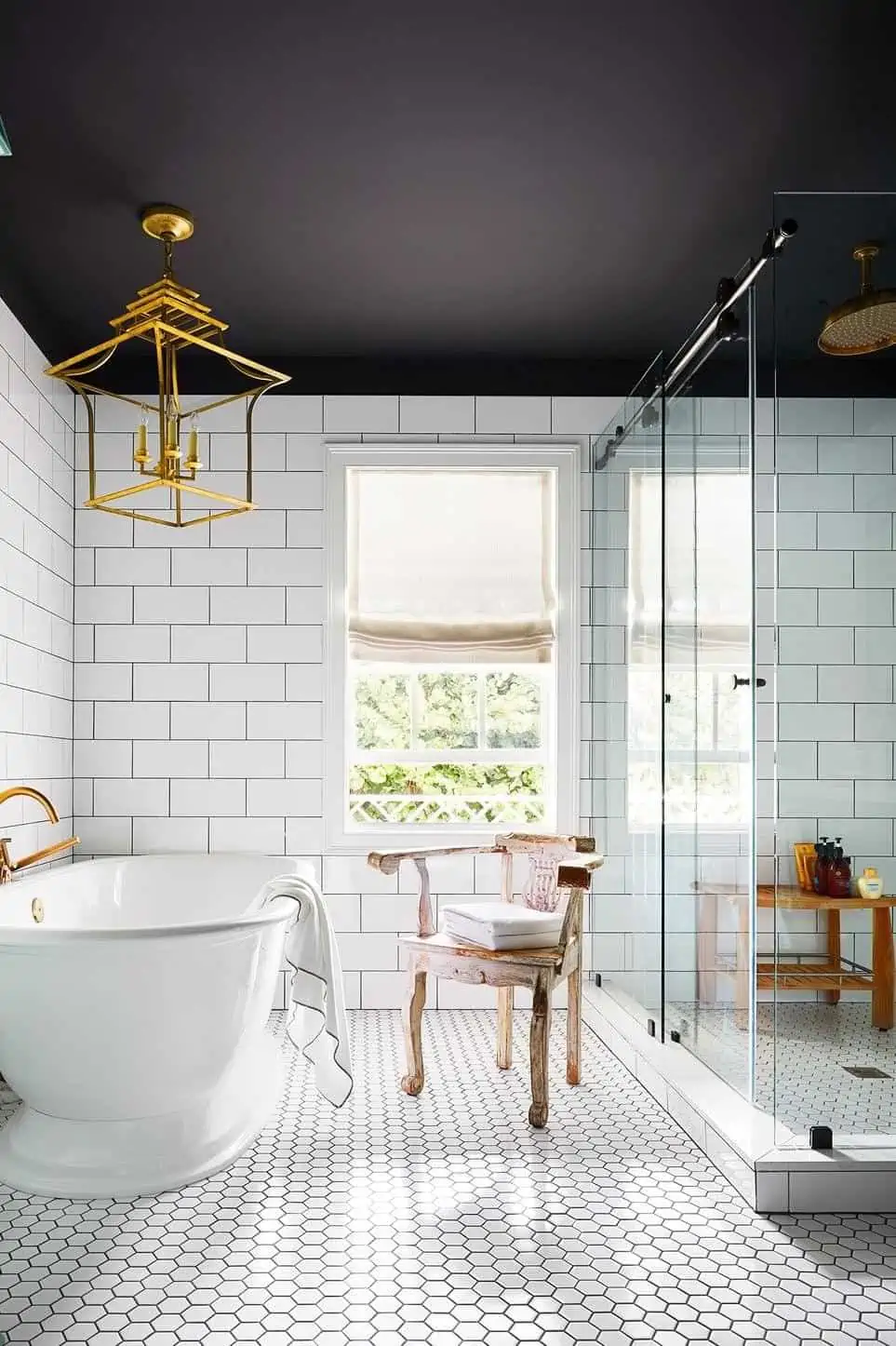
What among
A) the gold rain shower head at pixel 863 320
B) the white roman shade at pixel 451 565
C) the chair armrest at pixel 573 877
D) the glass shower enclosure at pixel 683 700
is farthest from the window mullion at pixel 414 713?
the gold rain shower head at pixel 863 320

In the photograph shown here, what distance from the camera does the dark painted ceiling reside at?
A: 259cm

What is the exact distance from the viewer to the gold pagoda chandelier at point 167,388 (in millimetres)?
3037

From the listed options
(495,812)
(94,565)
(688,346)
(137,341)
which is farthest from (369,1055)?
(137,341)

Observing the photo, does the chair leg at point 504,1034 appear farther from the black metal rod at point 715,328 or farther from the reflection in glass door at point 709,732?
the black metal rod at point 715,328

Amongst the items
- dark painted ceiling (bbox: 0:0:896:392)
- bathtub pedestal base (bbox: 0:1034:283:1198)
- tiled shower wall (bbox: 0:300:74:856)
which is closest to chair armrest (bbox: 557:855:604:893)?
bathtub pedestal base (bbox: 0:1034:283:1198)

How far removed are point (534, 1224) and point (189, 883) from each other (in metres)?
2.20

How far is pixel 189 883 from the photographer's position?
4453mm

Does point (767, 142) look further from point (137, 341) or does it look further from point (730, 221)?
point (137, 341)

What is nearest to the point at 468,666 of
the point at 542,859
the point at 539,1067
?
the point at 542,859

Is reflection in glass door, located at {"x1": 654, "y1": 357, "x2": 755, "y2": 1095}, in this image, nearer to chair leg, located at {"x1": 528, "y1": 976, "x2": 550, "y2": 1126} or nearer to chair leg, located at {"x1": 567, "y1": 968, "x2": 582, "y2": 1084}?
chair leg, located at {"x1": 567, "y1": 968, "x2": 582, "y2": 1084}

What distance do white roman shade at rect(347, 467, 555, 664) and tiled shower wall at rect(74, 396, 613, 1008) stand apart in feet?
0.72

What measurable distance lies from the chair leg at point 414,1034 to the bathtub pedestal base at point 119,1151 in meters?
0.65

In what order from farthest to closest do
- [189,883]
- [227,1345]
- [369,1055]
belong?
[189,883] → [369,1055] → [227,1345]

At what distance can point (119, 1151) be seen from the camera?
2895 millimetres
